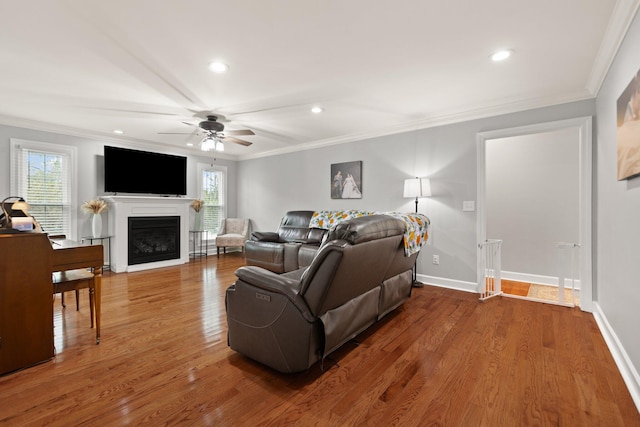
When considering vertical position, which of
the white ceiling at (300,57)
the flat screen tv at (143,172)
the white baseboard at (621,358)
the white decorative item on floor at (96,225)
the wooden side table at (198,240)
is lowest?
the white baseboard at (621,358)

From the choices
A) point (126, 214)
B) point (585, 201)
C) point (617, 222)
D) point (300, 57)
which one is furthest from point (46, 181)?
point (585, 201)

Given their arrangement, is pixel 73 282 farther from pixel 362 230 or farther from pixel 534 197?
pixel 534 197

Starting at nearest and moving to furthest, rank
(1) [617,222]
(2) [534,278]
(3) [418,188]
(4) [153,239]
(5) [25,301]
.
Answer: (5) [25,301] → (1) [617,222] → (3) [418,188] → (2) [534,278] → (4) [153,239]

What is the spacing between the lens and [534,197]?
4500 mm

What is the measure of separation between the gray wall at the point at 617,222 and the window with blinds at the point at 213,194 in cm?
659

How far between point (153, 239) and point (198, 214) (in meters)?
1.13

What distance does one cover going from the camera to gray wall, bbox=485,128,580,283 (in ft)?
13.9

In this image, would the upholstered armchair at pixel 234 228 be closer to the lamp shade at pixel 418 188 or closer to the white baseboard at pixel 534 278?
the lamp shade at pixel 418 188

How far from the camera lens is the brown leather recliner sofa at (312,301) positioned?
183cm

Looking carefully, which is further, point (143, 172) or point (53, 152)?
point (143, 172)

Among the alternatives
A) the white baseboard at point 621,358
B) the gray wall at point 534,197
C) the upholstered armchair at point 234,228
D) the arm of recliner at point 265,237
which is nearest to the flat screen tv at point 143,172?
the upholstered armchair at point 234,228

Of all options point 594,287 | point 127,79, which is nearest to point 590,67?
point 594,287

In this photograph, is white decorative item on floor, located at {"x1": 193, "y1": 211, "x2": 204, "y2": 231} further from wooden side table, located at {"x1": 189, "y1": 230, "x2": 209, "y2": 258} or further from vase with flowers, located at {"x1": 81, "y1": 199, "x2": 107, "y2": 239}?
vase with flowers, located at {"x1": 81, "y1": 199, "x2": 107, "y2": 239}

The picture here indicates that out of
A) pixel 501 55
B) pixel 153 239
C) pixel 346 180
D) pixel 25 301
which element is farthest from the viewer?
pixel 153 239
